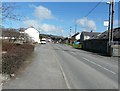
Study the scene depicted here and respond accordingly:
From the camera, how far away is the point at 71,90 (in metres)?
9.56

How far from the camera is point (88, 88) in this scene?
10.0m

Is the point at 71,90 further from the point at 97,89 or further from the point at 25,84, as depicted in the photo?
the point at 25,84

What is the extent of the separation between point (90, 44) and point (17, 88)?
176ft

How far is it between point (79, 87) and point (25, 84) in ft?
6.77

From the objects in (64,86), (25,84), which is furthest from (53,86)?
(25,84)

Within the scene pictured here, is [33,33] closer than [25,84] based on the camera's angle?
No

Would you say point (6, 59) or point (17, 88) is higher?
point (6, 59)

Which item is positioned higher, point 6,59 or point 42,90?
point 6,59

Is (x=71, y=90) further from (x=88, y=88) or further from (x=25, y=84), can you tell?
(x=25, y=84)

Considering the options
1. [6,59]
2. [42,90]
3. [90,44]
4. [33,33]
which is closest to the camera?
[42,90]

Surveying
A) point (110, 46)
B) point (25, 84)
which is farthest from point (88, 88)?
point (110, 46)

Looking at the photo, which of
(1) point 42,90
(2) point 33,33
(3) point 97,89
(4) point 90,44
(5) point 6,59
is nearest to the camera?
(1) point 42,90

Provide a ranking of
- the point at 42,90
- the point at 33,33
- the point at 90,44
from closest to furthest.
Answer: the point at 42,90
the point at 90,44
the point at 33,33

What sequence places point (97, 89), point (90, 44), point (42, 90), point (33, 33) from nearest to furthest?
point (42, 90) < point (97, 89) < point (90, 44) < point (33, 33)
